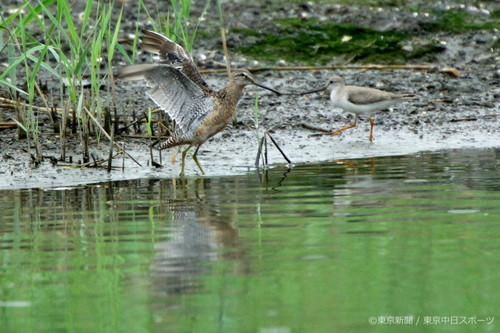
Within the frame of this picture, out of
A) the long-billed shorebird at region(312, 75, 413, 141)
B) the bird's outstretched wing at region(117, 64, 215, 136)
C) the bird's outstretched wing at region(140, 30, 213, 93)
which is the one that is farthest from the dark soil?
the bird's outstretched wing at region(140, 30, 213, 93)

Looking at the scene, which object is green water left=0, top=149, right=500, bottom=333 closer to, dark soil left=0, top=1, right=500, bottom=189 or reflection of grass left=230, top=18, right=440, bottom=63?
dark soil left=0, top=1, right=500, bottom=189

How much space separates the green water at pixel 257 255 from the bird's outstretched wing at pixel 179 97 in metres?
1.00

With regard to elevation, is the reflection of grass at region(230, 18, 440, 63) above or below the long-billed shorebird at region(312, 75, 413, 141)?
above

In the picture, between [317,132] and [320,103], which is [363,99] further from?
[320,103]

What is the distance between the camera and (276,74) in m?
13.7

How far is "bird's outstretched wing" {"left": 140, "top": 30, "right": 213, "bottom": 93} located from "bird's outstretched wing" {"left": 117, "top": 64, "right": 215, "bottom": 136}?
5.7 inches

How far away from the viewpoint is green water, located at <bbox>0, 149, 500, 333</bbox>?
14.4 feet

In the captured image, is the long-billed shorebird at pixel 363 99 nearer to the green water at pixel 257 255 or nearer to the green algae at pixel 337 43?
the green algae at pixel 337 43

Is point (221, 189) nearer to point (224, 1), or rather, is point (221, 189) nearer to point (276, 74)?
point (276, 74)

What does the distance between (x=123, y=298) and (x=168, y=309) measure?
33cm

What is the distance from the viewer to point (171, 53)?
9.64m

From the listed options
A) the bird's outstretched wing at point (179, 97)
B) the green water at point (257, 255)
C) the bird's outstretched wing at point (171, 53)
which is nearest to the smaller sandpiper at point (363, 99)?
the bird's outstretched wing at point (179, 97)

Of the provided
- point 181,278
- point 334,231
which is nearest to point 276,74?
point 334,231

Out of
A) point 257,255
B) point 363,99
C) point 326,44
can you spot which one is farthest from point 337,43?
point 257,255
